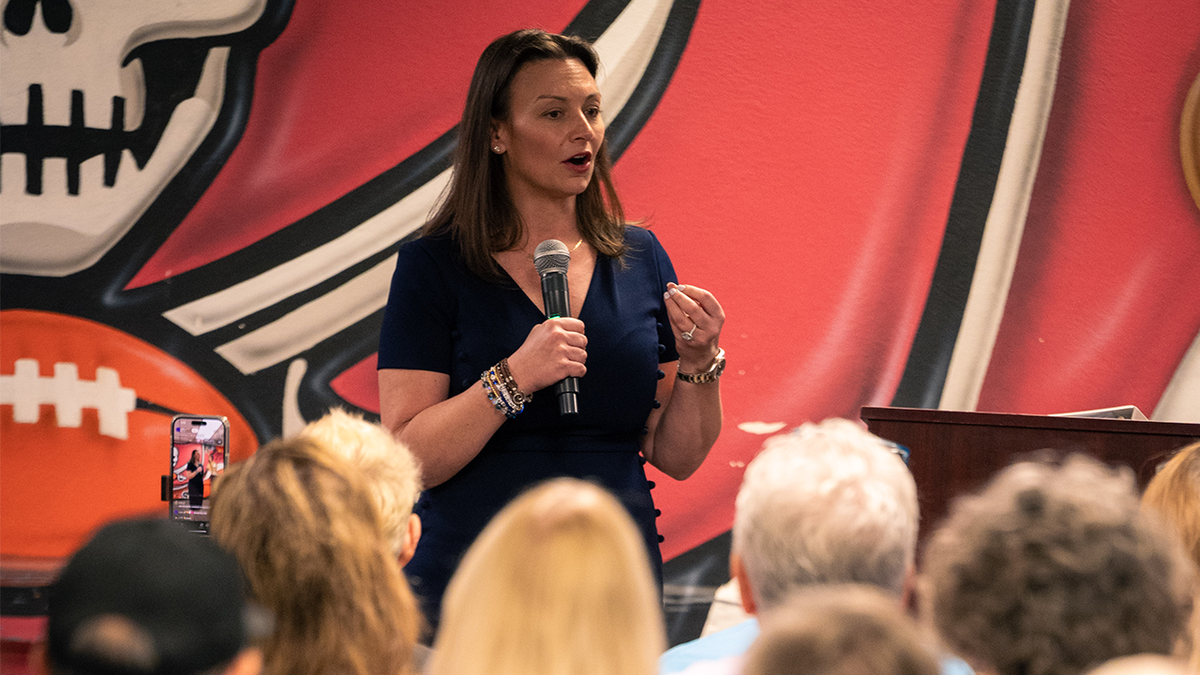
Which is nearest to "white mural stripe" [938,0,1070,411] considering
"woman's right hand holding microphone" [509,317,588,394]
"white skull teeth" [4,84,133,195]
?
"woman's right hand holding microphone" [509,317,588,394]

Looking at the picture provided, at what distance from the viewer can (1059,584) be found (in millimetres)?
915

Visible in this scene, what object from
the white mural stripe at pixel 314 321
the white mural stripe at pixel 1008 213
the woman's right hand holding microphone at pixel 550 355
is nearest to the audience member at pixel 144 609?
the woman's right hand holding microphone at pixel 550 355

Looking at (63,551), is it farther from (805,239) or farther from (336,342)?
(805,239)

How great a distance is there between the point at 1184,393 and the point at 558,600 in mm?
2908

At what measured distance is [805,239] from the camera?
3.03 m

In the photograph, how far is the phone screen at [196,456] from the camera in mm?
2322

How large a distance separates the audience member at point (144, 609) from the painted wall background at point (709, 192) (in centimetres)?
229

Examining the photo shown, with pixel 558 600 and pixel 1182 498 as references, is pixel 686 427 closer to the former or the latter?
pixel 1182 498

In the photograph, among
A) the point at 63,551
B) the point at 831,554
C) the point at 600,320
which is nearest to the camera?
the point at 831,554

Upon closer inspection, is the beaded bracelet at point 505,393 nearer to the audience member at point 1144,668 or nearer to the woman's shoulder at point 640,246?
the woman's shoulder at point 640,246

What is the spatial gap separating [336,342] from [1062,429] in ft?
6.84

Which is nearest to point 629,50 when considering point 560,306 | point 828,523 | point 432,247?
point 432,247

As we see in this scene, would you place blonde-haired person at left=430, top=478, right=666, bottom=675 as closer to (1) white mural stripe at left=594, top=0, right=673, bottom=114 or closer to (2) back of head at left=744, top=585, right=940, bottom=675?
(2) back of head at left=744, top=585, right=940, bottom=675

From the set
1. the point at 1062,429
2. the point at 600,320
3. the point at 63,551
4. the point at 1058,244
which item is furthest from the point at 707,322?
the point at 63,551
